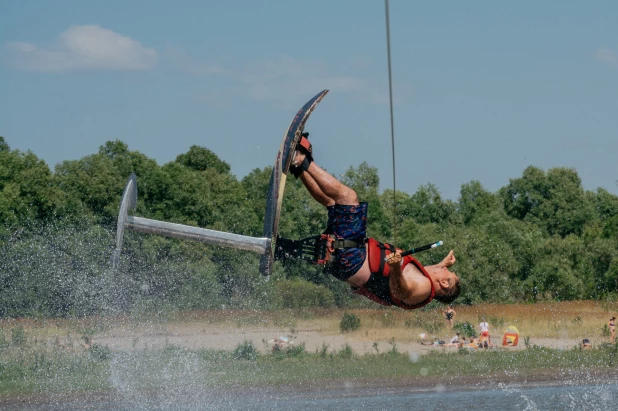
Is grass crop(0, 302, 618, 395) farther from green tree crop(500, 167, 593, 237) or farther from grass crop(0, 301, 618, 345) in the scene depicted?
green tree crop(500, 167, 593, 237)

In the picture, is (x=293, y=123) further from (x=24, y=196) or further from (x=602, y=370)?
(x=24, y=196)

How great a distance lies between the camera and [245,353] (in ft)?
61.0

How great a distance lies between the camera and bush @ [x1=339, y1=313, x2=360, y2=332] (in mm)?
20297

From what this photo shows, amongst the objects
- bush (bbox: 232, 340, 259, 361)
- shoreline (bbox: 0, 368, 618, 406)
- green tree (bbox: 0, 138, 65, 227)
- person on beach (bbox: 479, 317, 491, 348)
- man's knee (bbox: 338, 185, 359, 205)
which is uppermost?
green tree (bbox: 0, 138, 65, 227)

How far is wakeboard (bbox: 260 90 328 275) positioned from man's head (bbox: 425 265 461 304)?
150 centimetres

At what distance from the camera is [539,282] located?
27.8 m

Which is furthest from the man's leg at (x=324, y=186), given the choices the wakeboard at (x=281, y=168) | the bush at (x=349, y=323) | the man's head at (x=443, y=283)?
the bush at (x=349, y=323)

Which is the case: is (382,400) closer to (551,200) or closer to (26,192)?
(26,192)

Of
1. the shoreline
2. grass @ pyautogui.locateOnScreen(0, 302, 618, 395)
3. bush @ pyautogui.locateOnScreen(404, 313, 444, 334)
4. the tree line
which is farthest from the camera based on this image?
the tree line

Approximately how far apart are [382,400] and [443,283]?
23.1 ft

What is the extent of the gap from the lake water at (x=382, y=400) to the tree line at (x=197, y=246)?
21.0 feet

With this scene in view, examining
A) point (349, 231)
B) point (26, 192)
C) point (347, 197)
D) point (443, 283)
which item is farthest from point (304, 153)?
point (26, 192)

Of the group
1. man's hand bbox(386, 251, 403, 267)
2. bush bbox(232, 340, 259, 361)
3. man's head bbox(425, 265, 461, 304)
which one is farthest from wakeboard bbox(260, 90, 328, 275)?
bush bbox(232, 340, 259, 361)

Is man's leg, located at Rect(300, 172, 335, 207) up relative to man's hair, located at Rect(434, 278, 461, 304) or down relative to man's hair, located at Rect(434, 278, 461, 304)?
up
